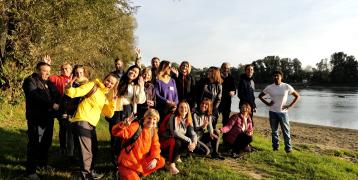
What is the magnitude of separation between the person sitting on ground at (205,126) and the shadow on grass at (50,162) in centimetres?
206

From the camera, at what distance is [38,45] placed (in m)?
13.2

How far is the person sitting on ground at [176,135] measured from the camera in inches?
282

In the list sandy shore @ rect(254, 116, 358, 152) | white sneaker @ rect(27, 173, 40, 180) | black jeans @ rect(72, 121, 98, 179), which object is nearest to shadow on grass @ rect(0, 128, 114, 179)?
white sneaker @ rect(27, 173, 40, 180)

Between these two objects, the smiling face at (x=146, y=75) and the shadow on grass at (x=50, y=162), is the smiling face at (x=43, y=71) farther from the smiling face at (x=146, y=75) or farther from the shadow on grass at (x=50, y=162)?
the smiling face at (x=146, y=75)

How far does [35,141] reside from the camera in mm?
6559

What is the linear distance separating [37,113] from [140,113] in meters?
2.21

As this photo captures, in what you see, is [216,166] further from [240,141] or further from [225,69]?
[225,69]

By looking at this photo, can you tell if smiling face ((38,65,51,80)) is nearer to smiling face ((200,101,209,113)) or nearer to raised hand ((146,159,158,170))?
raised hand ((146,159,158,170))

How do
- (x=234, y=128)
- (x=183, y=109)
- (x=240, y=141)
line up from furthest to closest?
(x=234, y=128) < (x=240, y=141) < (x=183, y=109)

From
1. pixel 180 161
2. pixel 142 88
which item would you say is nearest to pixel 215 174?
pixel 180 161

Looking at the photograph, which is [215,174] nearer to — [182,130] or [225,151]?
[182,130]

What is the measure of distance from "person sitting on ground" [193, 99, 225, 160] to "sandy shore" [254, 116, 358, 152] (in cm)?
1108

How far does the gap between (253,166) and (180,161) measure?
1.70 meters

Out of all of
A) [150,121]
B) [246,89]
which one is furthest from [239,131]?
[150,121]
